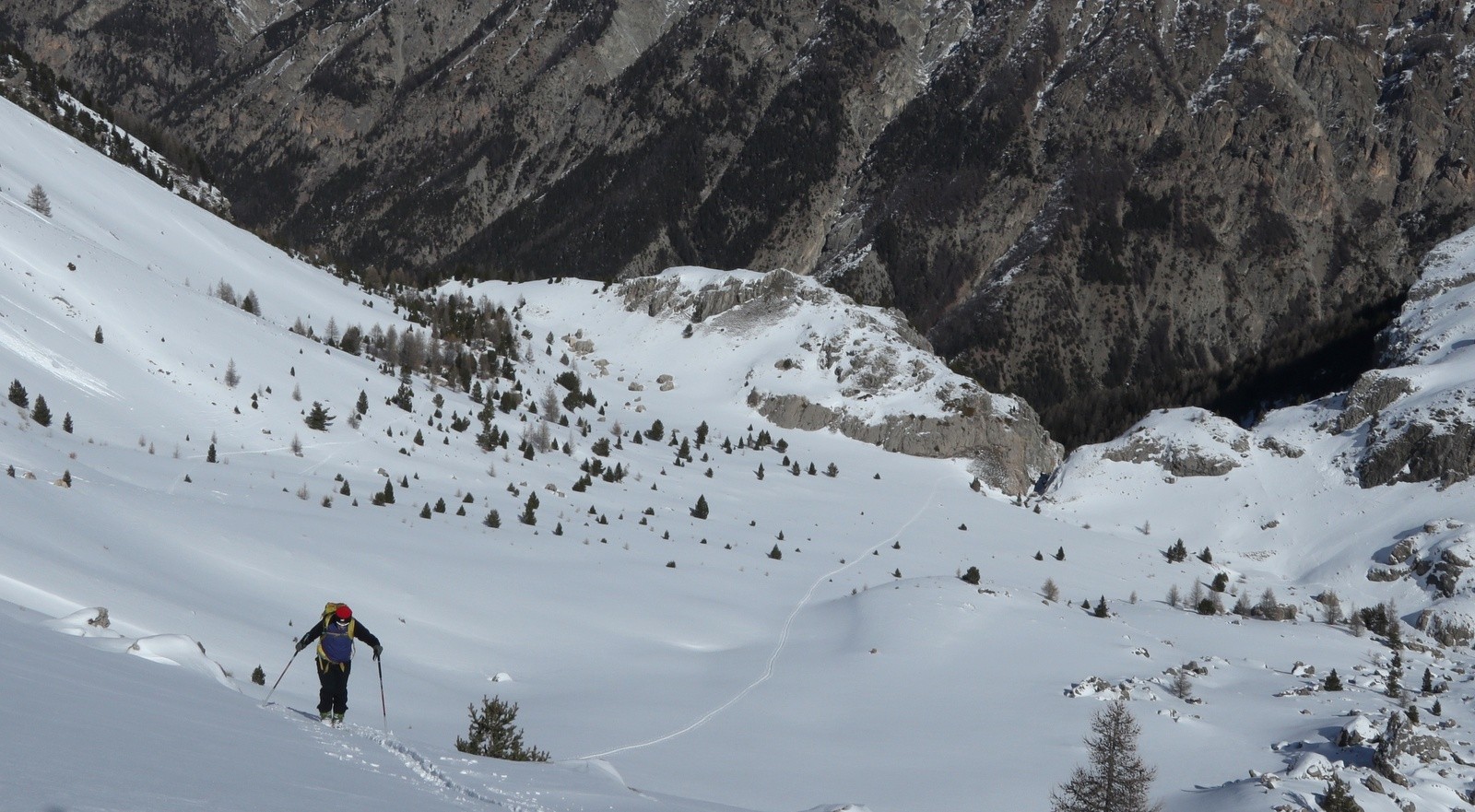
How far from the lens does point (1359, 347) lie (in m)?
122

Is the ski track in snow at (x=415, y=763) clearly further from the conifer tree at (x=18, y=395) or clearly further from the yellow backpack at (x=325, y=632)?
the conifer tree at (x=18, y=395)

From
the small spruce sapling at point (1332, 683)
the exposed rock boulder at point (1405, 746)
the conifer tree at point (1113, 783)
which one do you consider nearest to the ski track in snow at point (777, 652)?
the conifer tree at point (1113, 783)

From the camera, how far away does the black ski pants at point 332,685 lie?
12.6 m

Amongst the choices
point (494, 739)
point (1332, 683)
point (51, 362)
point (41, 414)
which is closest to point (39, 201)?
point (51, 362)

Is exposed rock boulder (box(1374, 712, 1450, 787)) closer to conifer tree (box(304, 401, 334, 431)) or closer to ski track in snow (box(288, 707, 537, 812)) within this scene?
ski track in snow (box(288, 707, 537, 812))

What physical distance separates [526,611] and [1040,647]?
1421 centimetres

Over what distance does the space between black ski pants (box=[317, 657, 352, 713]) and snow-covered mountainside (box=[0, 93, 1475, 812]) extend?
73 centimetres

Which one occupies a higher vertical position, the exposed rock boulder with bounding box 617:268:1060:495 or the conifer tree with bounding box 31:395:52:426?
the exposed rock boulder with bounding box 617:268:1060:495

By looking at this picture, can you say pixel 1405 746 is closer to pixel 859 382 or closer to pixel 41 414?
pixel 41 414

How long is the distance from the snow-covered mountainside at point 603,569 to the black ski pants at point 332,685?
28.6 inches

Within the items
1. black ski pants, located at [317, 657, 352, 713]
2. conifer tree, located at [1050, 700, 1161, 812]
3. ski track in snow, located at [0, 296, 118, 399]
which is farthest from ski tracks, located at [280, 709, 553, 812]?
ski track in snow, located at [0, 296, 118, 399]

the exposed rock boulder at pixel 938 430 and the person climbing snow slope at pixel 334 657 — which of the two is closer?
the person climbing snow slope at pixel 334 657

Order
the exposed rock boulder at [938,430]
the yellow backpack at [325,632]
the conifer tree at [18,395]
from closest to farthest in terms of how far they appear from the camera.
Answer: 1. the yellow backpack at [325,632]
2. the conifer tree at [18,395]
3. the exposed rock boulder at [938,430]

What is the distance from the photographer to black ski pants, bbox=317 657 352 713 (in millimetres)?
12562
